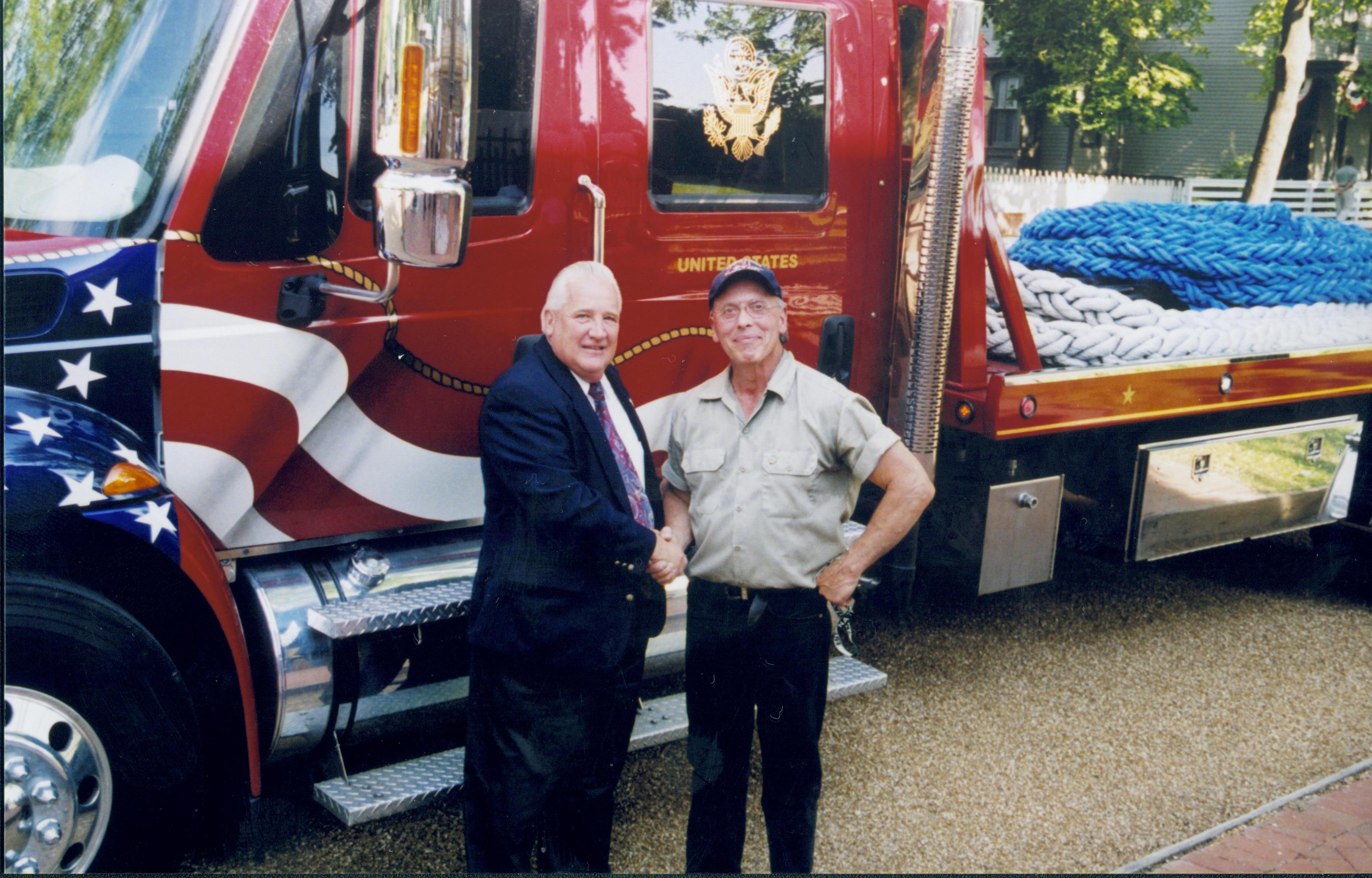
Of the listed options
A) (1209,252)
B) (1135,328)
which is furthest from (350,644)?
(1209,252)

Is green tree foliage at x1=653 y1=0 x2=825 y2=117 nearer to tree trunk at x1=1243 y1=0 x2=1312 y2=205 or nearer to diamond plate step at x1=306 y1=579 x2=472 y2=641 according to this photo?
diamond plate step at x1=306 y1=579 x2=472 y2=641

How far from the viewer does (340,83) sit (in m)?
2.63

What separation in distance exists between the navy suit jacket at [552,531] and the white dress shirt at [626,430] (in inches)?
4.8

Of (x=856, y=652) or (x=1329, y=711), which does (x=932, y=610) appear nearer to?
(x=856, y=652)

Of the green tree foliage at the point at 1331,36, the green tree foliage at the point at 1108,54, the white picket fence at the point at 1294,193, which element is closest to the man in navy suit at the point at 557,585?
the white picket fence at the point at 1294,193

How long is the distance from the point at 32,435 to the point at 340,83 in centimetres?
97

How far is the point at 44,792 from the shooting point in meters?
2.27

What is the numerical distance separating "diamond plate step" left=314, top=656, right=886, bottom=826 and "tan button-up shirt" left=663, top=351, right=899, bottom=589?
544 millimetres

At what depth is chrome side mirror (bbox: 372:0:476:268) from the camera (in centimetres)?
206

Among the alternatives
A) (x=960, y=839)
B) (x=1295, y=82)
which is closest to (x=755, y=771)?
(x=960, y=839)

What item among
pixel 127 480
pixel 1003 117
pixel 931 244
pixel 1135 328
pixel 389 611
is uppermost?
pixel 1003 117

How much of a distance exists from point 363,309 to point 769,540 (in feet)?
3.49

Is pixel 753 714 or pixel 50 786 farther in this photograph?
pixel 753 714

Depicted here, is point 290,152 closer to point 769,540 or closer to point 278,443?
point 278,443
